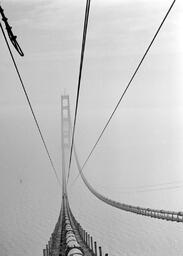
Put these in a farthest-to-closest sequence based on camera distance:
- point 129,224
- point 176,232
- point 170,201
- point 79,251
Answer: point 170,201, point 129,224, point 176,232, point 79,251

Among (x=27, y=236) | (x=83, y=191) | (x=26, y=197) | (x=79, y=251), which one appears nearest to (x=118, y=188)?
(x=83, y=191)

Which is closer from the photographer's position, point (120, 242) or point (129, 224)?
point (120, 242)

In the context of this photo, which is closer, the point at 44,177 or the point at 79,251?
the point at 79,251

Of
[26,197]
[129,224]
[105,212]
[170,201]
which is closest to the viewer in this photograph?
[129,224]

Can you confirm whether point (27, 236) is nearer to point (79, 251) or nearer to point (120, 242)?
point (120, 242)

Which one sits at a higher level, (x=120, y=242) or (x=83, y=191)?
(x=83, y=191)

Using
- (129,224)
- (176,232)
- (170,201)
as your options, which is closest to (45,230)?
(129,224)

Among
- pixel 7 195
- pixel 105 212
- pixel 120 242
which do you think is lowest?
pixel 120 242

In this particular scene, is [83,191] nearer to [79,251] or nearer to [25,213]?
[25,213]

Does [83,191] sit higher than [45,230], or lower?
higher
